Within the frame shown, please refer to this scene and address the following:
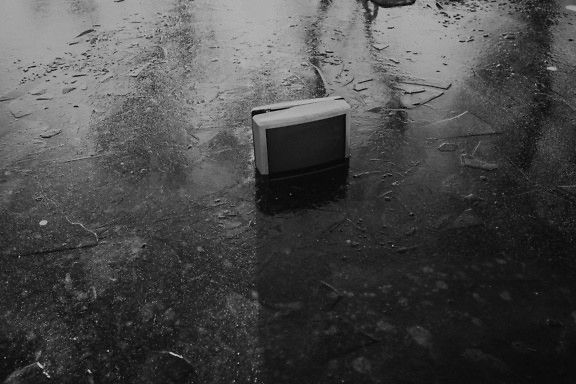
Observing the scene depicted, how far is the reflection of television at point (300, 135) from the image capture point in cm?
284

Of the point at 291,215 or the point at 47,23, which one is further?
the point at 47,23

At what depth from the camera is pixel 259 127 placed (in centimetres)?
279

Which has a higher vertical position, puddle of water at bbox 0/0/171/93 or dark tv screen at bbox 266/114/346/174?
puddle of water at bbox 0/0/171/93

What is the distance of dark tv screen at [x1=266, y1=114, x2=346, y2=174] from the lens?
9.51 ft

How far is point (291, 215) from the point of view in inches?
114

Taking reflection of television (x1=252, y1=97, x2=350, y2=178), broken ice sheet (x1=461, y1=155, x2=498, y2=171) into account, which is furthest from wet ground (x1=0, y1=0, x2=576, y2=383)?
reflection of television (x1=252, y1=97, x2=350, y2=178)

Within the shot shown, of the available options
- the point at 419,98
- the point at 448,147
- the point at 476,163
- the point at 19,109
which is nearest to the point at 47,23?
the point at 19,109

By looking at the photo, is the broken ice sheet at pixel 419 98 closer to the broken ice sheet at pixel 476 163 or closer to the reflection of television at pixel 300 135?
the broken ice sheet at pixel 476 163

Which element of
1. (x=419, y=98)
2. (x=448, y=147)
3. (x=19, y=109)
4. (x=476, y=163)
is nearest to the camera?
(x=476, y=163)

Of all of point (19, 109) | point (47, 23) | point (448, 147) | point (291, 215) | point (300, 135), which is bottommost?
point (291, 215)

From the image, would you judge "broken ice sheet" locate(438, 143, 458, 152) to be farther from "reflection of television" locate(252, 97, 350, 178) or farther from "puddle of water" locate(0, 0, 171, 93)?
"puddle of water" locate(0, 0, 171, 93)

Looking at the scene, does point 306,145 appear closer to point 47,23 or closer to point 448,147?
point 448,147

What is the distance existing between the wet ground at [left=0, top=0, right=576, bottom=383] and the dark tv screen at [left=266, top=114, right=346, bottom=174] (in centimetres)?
15

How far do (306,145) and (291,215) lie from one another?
447 millimetres
